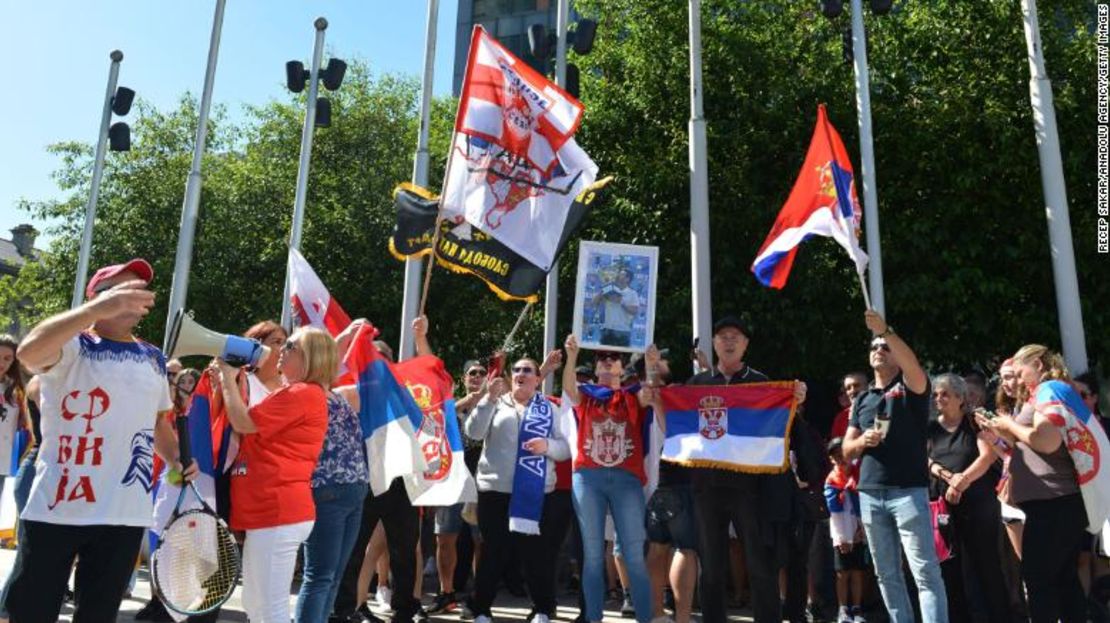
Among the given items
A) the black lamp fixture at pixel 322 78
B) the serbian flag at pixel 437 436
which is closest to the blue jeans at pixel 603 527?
the serbian flag at pixel 437 436

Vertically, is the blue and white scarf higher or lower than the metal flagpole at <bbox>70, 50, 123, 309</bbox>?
lower

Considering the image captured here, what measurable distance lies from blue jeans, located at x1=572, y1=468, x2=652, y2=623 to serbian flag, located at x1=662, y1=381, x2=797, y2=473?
1.90 ft

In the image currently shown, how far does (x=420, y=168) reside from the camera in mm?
13062

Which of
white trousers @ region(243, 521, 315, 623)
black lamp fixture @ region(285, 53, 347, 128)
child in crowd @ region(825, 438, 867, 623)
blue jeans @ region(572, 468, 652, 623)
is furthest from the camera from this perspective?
black lamp fixture @ region(285, 53, 347, 128)

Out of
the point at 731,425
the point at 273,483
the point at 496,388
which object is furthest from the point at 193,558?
the point at 496,388

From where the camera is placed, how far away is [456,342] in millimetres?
23297

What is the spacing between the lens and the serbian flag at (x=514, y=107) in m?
8.72

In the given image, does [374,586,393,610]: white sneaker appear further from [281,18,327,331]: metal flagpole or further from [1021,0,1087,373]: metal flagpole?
[281,18,327,331]: metal flagpole

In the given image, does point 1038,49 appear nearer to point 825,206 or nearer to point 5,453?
point 825,206

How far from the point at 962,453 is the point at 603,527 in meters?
2.60

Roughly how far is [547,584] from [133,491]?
14.5 ft

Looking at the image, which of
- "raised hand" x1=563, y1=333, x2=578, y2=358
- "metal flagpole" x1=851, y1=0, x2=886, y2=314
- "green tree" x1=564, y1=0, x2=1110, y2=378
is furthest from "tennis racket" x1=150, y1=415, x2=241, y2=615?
"green tree" x1=564, y1=0, x2=1110, y2=378

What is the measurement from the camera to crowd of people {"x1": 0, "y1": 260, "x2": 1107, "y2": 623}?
429cm

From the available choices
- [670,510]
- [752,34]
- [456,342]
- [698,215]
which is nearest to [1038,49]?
[698,215]
